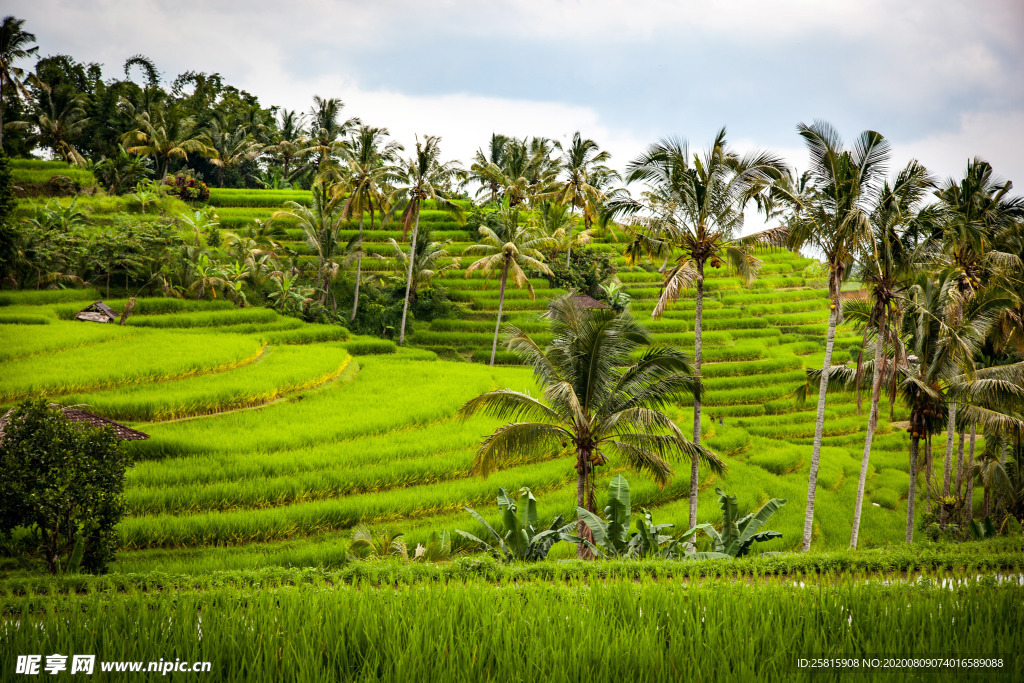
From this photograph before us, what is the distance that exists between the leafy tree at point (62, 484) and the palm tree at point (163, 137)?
27373mm

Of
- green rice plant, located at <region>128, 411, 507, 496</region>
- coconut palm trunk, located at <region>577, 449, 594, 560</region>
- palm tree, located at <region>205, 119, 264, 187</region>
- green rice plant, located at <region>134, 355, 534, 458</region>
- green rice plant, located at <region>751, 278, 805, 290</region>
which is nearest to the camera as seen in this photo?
coconut palm trunk, located at <region>577, 449, 594, 560</region>

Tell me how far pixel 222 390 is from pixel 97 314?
681 centimetres

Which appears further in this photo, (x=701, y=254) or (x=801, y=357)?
(x=801, y=357)

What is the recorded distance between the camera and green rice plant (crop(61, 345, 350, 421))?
38.8ft

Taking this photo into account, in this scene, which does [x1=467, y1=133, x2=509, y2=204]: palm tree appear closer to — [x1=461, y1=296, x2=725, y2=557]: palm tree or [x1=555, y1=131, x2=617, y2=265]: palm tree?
[x1=555, y1=131, x2=617, y2=265]: palm tree

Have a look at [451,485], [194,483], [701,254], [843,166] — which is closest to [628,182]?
[701,254]

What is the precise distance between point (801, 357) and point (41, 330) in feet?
91.6

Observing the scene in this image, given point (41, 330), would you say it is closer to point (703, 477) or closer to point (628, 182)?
point (628, 182)

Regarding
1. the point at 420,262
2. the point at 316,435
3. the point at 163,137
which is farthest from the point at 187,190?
the point at 316,435

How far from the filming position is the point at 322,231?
24828mm

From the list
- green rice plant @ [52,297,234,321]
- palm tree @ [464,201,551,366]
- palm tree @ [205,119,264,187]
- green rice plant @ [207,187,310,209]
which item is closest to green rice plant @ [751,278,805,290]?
palm tree @ [464,201,551,366]

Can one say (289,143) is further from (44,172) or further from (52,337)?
(52,337)

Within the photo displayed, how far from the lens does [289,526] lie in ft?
32.8

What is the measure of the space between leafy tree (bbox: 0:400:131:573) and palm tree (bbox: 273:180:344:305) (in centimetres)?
1638
